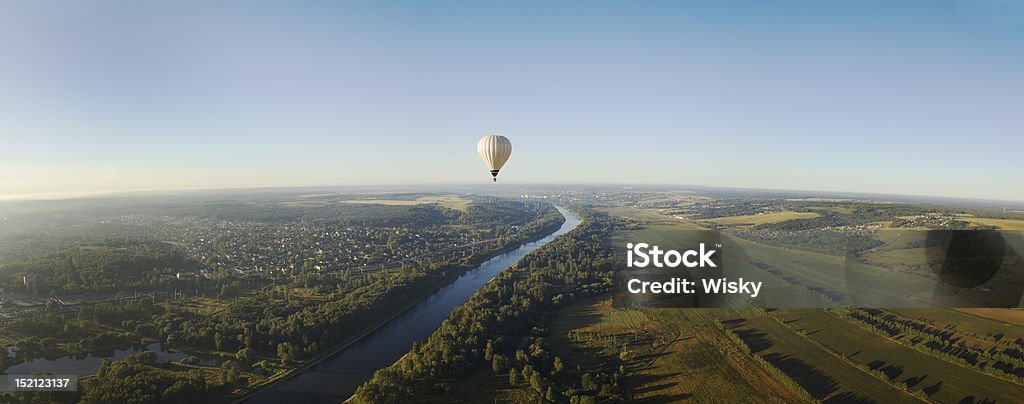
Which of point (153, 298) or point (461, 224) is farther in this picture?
point (461, 224)

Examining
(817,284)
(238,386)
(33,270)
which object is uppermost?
(817,284)

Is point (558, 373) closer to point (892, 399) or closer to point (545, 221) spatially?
point (892, 399)

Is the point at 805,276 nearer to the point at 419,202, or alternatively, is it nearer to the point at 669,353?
the point at 669,353

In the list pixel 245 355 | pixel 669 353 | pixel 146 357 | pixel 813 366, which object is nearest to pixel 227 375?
pixel 245 355

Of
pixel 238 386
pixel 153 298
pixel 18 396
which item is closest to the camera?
pixel 18 396

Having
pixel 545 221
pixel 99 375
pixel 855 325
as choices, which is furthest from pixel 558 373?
pixel 545 221

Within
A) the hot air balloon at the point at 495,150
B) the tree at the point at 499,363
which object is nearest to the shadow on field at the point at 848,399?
the tree at the point at 499,363

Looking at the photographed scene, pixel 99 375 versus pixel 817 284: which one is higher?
pixel 817 284

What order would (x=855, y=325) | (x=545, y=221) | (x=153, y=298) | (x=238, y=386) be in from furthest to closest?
(x=545, y=221) → (x=153, y=298) → (x=855, y=325) → (x=238, y=386)

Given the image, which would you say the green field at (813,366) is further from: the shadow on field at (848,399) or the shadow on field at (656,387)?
the shadow on field at (656,387)

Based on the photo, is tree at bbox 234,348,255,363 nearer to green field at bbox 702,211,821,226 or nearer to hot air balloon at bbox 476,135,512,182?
hot air balloon at bbox 476,135,512,182
